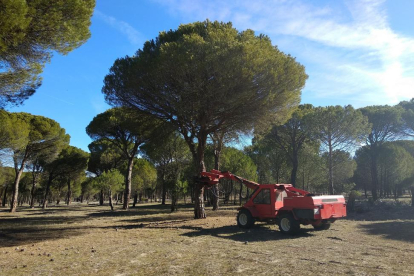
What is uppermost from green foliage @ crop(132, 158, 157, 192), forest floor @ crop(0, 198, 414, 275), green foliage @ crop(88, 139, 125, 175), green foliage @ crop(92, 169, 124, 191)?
green foliage @ crop(88, 139, 125, 175)

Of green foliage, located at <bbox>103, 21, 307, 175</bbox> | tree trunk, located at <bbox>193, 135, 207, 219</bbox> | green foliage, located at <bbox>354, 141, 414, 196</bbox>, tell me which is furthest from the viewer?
green foliage, located at <bbox>354, 141, 414, 196</bbox>

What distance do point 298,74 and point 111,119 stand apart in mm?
18345

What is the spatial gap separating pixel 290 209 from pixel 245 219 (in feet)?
7.23

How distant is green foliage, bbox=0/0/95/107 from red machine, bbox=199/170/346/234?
9.61 metres

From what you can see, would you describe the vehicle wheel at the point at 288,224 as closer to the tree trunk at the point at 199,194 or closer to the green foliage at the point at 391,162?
the tree trunk at the point at 199,194

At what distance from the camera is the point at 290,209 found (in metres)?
9.49

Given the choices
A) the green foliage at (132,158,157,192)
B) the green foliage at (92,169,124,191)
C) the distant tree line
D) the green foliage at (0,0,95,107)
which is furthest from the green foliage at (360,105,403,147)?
the green foliage at (132,158,157,192)

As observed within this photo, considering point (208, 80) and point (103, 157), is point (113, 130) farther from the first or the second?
point (208, 80)

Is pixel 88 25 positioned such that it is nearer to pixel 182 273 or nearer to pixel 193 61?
pixel 193 61

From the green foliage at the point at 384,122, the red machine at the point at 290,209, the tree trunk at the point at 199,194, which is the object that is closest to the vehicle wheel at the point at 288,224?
the red machine at the point at 290,209

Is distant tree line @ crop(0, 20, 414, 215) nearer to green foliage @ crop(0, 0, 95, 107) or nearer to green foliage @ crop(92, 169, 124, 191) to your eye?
green foliage @ crop(92, 169, 124, 191)

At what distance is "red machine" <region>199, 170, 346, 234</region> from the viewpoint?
29.9ft

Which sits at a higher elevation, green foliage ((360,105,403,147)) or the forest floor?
green foliage ((360,105,403,147))

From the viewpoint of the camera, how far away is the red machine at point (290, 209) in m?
9.10
